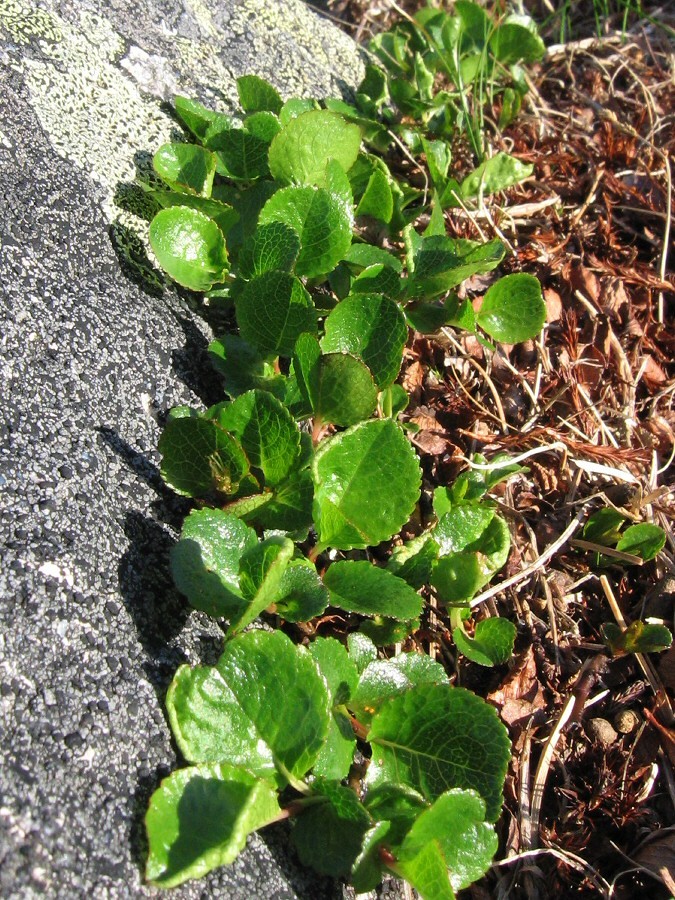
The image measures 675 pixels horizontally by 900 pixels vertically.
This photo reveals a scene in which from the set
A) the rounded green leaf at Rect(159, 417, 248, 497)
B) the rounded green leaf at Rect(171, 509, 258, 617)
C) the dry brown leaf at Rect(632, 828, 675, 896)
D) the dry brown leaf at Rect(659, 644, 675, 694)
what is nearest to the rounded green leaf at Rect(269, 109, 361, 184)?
the rounded green leaf at Rect(159, 417, 248, 497)

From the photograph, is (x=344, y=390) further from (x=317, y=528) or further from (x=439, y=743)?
(x=439, y=743)

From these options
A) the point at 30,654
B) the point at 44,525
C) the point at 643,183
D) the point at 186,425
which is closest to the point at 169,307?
the point at 186,425

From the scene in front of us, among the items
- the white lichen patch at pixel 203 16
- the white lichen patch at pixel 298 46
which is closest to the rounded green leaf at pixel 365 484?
the white lichen patch at pixel 298 46

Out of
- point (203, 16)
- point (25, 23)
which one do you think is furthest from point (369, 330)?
point (203, 16)

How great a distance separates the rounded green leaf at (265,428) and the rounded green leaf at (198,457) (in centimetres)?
3

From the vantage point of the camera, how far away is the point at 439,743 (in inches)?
39.9

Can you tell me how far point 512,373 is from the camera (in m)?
1.63

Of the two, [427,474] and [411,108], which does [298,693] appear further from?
[411,108]

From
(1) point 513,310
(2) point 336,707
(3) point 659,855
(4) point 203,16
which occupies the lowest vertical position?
(3) point 659,855

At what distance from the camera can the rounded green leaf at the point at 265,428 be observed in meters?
1.12

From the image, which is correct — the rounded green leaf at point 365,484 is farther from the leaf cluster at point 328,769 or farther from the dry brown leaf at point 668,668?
the dry brown leaf at point 668,668

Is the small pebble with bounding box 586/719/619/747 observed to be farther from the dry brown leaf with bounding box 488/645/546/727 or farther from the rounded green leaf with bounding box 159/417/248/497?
the rounded green leaf with bounding box 159/417/248/497

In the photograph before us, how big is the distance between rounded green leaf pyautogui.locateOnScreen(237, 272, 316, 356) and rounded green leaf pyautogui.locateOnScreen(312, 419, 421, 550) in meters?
0.25

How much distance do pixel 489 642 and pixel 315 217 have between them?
0.72m
